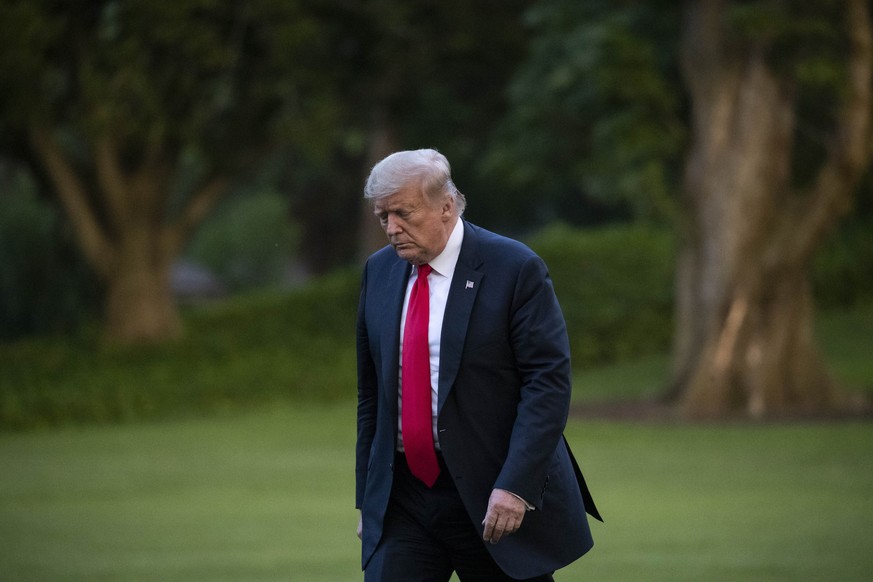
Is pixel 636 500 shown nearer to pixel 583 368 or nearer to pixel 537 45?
pixel 537 45

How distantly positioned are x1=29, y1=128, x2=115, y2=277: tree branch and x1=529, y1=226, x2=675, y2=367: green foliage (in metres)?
8.18

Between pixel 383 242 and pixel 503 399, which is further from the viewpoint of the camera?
pixel 383 242

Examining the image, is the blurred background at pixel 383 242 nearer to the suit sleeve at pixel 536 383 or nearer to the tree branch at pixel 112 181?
the tree branch at pixel 112 181

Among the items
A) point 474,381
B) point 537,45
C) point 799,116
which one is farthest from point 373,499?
point 537,45

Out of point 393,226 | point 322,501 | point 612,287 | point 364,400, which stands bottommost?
point 322,501

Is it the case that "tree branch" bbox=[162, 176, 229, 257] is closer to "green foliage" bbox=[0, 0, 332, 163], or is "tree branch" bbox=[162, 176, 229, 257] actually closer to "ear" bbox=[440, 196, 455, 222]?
"green foliage" bbox=[0, 0, 332, 163]

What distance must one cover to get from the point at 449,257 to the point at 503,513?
0.82m

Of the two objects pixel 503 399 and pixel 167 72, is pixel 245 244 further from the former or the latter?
pixel 503 399

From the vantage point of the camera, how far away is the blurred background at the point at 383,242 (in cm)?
1234

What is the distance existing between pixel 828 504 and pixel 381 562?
8453 millimetres

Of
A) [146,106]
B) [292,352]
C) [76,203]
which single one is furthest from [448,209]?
[292,352]

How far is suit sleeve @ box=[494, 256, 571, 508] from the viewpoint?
4.59 metres

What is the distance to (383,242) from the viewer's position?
32.7 meters

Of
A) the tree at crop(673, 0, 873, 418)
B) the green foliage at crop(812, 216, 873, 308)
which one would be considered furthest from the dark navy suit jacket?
the green foliage at crop(812, 216, 873, 308)
